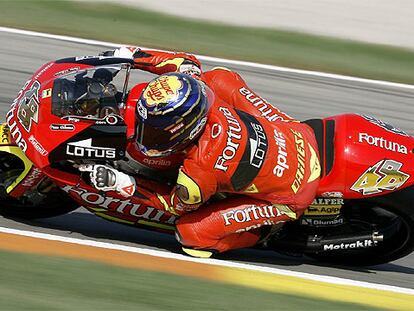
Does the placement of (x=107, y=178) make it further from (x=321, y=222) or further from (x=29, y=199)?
(x=321, y=222)

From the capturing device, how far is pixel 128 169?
6.33 m

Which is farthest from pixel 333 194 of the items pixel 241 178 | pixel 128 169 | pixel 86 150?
pixel 86 150

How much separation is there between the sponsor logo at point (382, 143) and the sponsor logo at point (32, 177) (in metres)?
2.40

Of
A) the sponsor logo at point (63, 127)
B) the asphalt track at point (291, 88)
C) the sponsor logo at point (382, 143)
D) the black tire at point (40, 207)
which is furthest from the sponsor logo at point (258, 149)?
the asphalt track at point (291, 88)

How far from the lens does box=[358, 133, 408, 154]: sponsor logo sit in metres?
6.53

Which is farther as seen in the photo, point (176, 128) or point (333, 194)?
point (333, 194)

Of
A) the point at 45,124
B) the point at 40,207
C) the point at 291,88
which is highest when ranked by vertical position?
the point at 45,124

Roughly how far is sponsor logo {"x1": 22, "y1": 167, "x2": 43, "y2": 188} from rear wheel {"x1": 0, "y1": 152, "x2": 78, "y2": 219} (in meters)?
0.08

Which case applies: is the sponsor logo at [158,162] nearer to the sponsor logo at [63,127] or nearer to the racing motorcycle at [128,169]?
the racing motorcycle at [128,169]

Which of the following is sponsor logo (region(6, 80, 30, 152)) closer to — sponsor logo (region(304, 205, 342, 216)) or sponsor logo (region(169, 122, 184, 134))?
sponsor logo (region(169, 122, 184, 134))

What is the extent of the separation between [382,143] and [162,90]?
71.3 inches

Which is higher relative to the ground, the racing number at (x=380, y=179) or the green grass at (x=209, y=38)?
the racing number at (x=380, y=179)

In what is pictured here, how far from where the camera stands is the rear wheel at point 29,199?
21.6 feet

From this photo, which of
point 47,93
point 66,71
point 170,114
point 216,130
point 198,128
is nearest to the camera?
point 170,114
